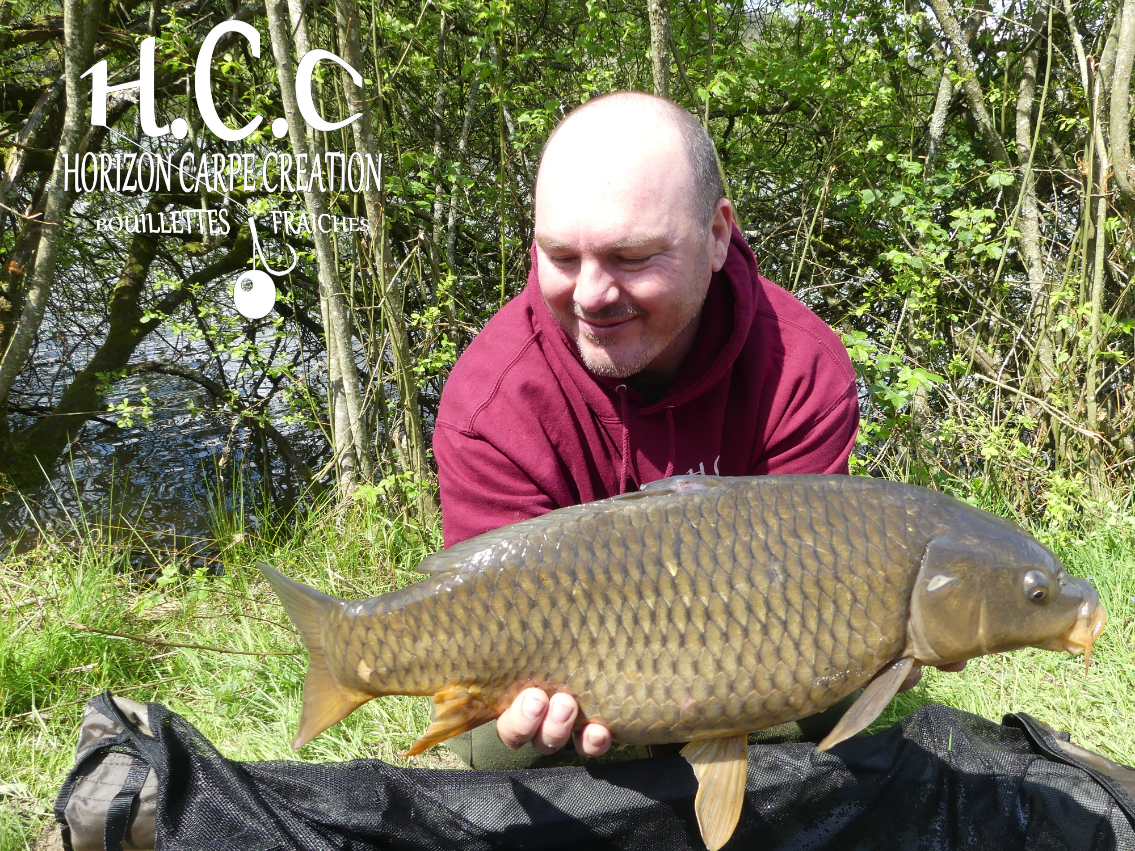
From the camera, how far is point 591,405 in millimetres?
1720

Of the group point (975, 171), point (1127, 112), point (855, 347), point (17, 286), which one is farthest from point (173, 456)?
point (1127, 112)

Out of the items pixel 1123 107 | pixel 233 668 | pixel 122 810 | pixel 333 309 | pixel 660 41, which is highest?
pixel 660 41

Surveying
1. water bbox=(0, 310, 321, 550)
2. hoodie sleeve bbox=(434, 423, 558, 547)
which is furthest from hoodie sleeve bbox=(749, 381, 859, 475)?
water bbox=(0, 310, 321, 550)

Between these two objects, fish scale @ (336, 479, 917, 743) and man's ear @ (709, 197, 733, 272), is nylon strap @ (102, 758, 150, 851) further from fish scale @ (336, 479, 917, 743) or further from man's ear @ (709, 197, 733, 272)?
man's ear @ (709, 197, 733, 272)

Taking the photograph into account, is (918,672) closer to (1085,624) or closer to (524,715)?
(1085,624)

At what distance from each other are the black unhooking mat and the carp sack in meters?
0.42

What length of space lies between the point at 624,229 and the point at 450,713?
2.54 ft

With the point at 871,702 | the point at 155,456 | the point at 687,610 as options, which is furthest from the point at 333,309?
the point at 155,456

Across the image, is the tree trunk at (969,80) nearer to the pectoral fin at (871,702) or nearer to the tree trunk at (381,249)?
the tree trunk at (381,249)

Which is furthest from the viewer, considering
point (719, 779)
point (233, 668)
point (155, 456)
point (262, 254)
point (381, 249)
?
point (155, 456)

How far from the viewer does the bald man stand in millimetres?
1555

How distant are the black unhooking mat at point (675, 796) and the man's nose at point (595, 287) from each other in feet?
2.55

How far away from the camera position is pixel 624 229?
152cm

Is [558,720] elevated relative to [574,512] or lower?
lower
